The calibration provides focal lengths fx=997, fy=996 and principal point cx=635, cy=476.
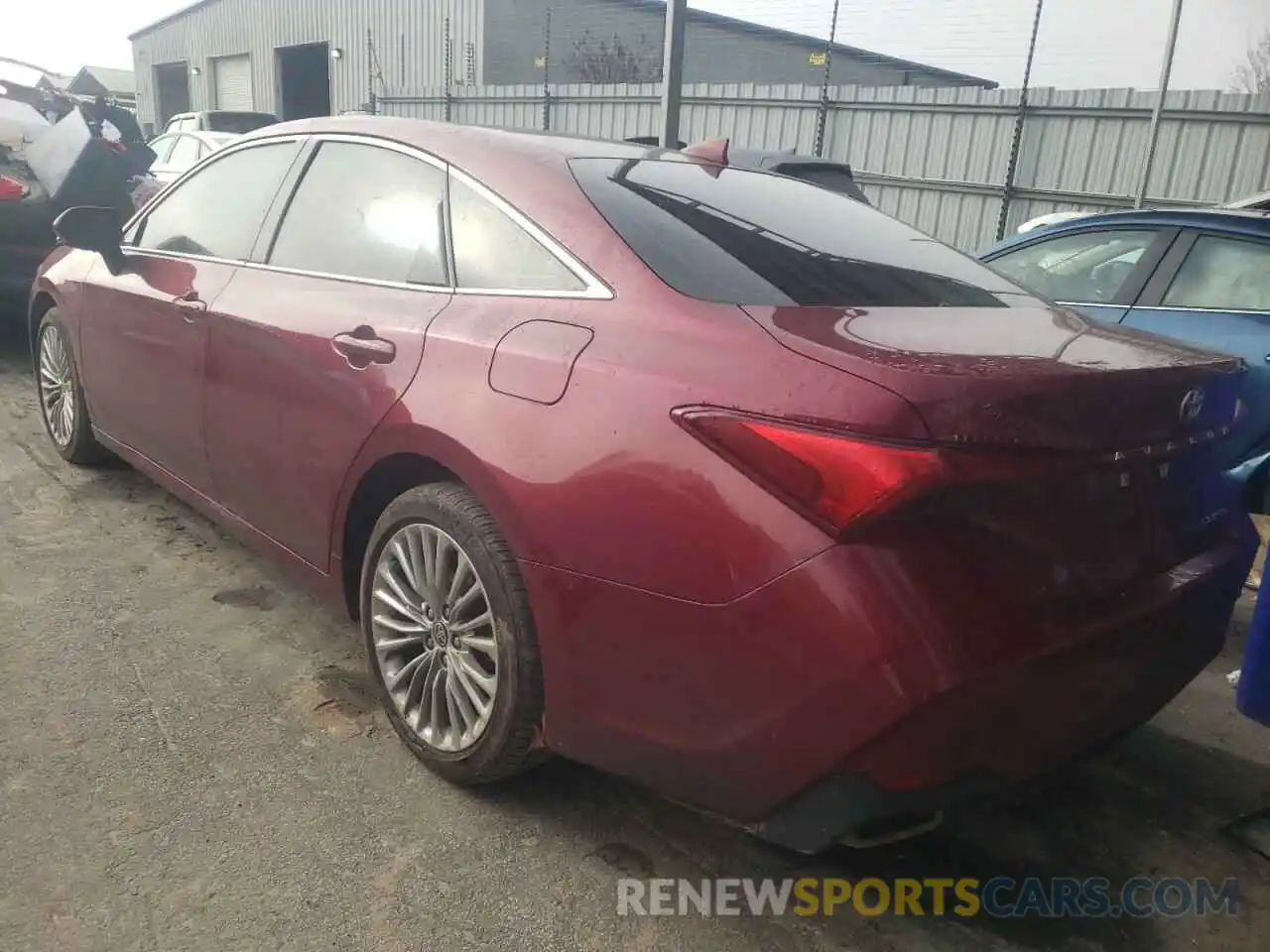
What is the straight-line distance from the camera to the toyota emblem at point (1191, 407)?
6.60 ft

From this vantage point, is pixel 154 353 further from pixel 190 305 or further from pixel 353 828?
pixel 353 828

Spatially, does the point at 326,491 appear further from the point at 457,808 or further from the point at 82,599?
the point at 82,599

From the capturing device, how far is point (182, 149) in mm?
11695

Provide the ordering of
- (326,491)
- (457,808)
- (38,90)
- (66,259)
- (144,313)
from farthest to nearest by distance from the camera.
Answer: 1. (38,90)
2. (66,259)
3. (144,313)
4. (326,491)
5. (457,808)

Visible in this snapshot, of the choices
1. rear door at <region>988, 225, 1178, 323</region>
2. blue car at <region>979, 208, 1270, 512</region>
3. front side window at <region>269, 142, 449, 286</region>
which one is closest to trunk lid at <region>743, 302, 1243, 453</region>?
front side window at <region>269, 142, 449, 286</region>

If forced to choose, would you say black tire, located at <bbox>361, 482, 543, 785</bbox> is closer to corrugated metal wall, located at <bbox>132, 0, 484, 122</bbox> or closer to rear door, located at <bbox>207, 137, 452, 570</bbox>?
rear door, located at <bbox>207, 137, 452, 570</bbox>

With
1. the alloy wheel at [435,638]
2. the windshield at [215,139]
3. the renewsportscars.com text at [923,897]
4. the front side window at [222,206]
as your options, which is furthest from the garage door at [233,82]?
the renewsportscars.com text at [923,897]

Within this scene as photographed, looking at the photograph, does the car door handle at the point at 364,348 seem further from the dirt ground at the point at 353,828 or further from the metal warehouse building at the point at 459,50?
the metal warehouse building at the point at 459,50

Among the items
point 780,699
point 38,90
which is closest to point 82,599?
point 780,699

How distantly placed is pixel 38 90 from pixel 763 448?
8.15 meters

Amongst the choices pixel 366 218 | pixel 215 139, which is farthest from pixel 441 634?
pixel 215 139

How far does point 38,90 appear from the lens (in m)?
7.63

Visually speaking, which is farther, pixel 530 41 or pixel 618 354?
pixel 530 41

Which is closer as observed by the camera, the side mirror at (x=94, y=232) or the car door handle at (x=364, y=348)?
the car door handle at (x=364, y=348)
